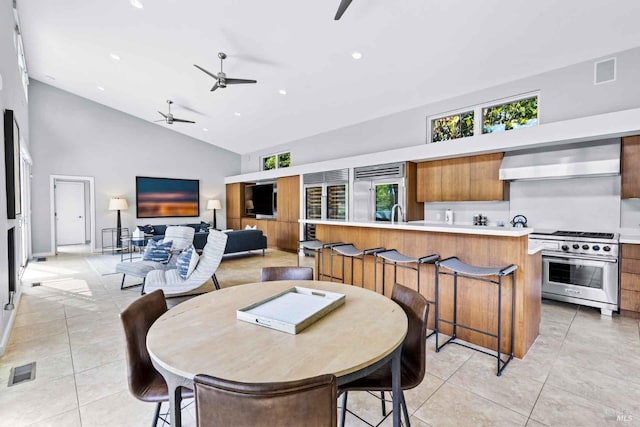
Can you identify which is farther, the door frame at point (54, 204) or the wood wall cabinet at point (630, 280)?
the door frame at point (54, 204)

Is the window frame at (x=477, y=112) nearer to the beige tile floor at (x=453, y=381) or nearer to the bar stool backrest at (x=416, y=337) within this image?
the beige tile floor at (x=453, y=381)

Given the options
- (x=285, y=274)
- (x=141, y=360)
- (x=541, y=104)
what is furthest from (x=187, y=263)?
(x=541, y=104)

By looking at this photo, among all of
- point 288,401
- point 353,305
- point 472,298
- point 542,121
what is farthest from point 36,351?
point 542,121

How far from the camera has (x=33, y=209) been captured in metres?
7.40

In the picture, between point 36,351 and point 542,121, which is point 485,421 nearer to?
point 36,351

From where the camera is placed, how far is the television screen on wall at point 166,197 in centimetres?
897

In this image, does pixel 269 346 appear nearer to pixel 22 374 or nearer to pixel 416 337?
pixel 416 337

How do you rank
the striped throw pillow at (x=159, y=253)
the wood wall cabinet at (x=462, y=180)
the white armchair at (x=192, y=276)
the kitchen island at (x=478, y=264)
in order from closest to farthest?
the kitchen island at (x=478, y=264) < the white armchair at (x=192, y=276) < the wood wall cabinet at (x=462, y=180) < the striped throw pillow at (x=159, y=253)

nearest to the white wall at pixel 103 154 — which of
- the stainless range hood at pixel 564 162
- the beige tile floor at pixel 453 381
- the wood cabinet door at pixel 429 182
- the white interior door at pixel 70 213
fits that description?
the white interior door at pixel 70 213

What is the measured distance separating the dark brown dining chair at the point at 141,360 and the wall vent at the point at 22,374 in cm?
153

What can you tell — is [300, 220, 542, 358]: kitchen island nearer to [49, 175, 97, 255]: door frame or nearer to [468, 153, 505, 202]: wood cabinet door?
[468, 153, 505, 202]: wood cabinet door

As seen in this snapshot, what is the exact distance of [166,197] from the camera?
9.38m

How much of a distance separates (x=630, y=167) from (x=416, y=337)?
3842mm

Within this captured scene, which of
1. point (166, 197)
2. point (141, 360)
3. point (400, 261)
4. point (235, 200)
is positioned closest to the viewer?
point (141, 360)
